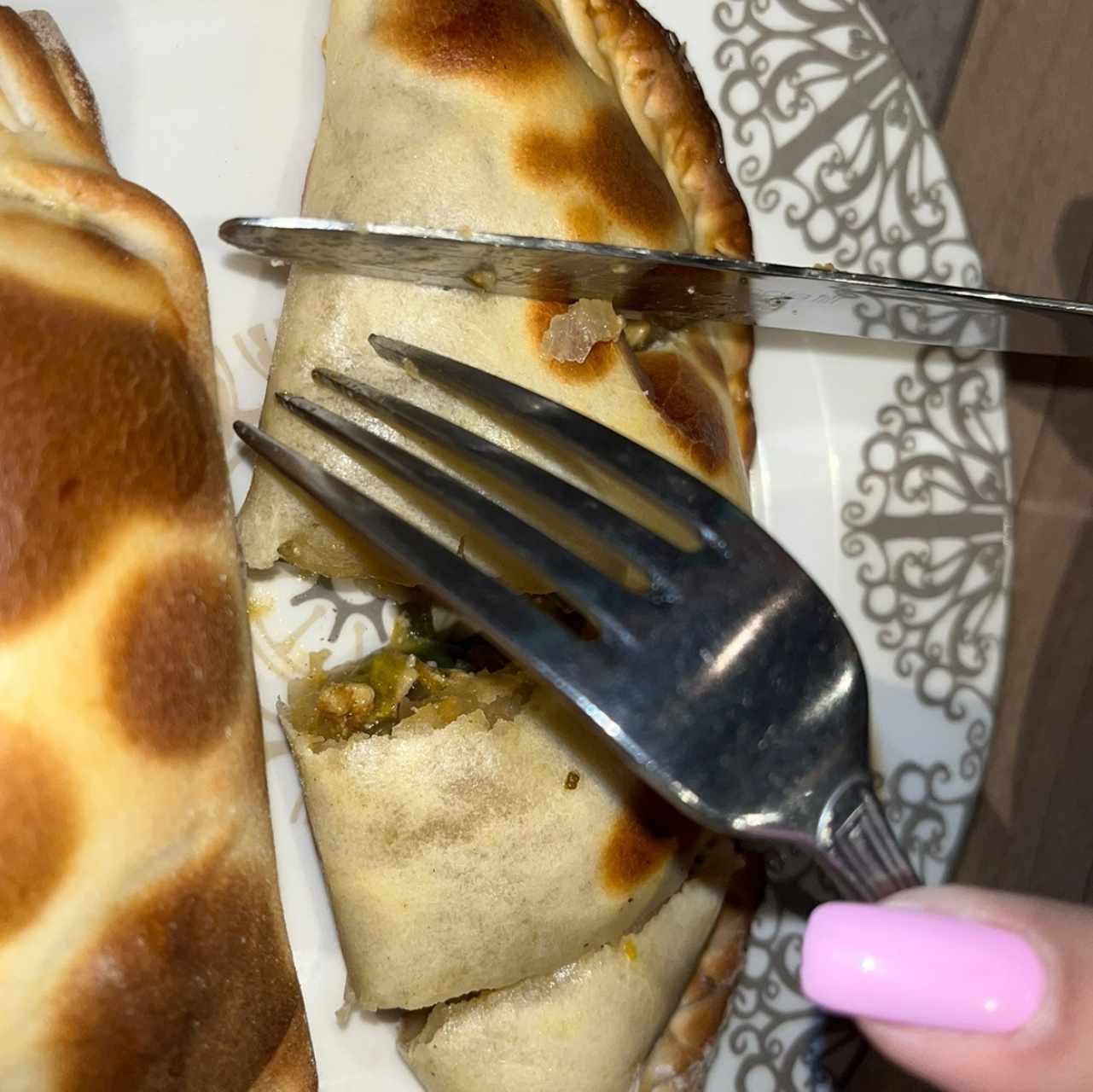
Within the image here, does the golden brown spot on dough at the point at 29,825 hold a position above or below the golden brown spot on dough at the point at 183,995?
above

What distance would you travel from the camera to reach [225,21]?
5.47 feet

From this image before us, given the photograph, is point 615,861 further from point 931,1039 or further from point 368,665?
point 931,1039

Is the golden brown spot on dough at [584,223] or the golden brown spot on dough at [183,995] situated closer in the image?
the golden brown spot on dough at [183,995]

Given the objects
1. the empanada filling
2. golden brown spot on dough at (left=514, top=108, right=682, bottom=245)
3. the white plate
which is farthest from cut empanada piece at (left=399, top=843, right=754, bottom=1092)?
golden brown spot on dough at (left=514, top=108, right=682, bottom=245)

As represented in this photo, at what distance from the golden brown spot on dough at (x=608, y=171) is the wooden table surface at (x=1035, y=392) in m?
0.66

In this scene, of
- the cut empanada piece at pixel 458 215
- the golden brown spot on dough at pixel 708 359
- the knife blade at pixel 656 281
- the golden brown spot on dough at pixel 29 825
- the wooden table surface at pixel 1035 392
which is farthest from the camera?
the wooden table surface at pixel 1035 392

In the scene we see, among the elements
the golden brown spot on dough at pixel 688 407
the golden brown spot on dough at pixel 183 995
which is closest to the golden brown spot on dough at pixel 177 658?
the golden brown spot on dough at pixel 183 995

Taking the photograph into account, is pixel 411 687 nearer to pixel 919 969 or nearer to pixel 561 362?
pixel 561 362

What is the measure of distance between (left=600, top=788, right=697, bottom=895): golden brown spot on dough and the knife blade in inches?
27.9

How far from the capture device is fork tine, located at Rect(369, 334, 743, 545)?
1.33m

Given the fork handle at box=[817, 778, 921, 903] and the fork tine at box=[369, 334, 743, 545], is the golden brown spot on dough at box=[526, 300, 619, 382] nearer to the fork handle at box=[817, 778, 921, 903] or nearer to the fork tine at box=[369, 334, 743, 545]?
the fork tine at box=[369, 334, 743, 545]

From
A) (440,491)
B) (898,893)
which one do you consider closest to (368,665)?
(440,491)

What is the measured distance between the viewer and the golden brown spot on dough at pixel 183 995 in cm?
123

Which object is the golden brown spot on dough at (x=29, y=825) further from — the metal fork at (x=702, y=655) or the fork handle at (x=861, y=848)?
the fork handle at (x=861, y=848)
